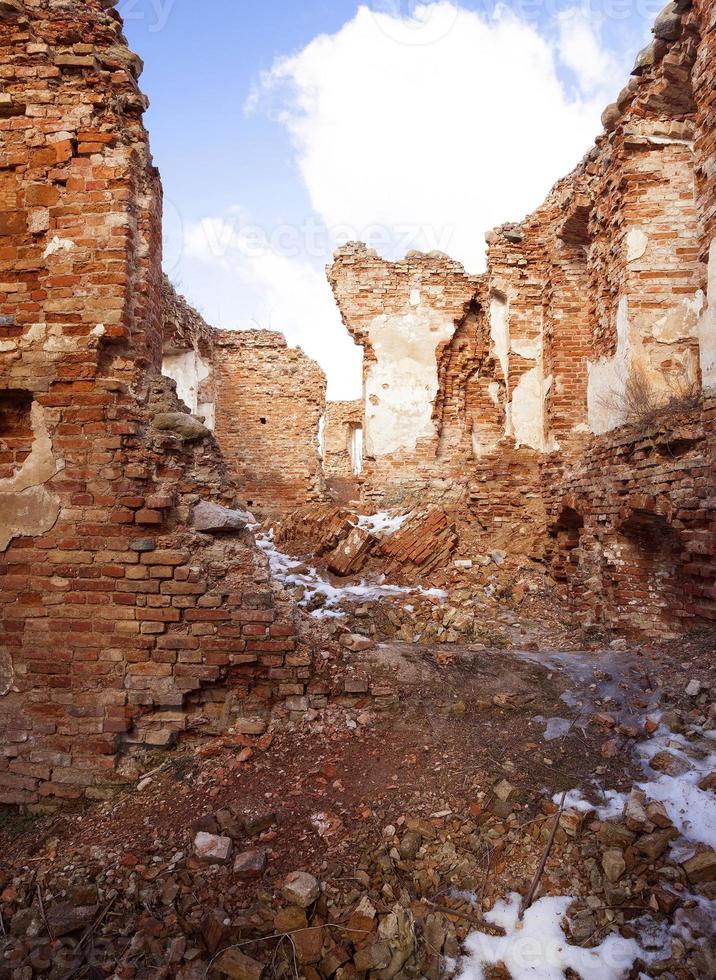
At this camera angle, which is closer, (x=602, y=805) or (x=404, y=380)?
(x=602, y=805)

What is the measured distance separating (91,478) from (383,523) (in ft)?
18.8

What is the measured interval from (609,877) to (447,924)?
2.22ft

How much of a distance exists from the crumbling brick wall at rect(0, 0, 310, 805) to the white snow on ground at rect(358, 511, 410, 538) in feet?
15.4

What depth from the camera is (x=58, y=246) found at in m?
3.55

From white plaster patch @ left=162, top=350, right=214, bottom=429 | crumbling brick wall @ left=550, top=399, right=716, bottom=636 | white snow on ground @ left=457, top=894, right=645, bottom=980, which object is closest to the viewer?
white snow on ground @ left=457, top=894, right=645, bottom=980

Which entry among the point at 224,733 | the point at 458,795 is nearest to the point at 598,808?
the point at 458,795

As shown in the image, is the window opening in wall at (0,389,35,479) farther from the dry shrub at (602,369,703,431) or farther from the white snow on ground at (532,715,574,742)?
Result: the dry shrub at (602,369,703,431)

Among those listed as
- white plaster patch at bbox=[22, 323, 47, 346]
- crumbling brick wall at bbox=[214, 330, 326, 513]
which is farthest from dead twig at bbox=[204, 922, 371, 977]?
crumbling brick wall at bbox=[214, 330, 326, 513]

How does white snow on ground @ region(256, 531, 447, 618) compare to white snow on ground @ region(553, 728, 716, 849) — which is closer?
white snow on ground @ region(553, 728, 716, 849)

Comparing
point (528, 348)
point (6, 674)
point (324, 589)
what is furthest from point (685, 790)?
point (528, 348)

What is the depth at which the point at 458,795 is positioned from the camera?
2.76 m

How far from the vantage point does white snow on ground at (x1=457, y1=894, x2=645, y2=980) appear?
1.94 metres

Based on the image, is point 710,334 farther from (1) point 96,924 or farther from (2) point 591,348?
(1) point 96,924

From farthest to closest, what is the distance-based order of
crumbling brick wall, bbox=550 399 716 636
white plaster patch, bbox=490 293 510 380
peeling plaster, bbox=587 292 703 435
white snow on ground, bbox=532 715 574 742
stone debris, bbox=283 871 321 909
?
1. white plaster patch, bbox=490 293 510 380
2. peeling plaster, bbox=587 292 703 435
3. crumbling brick wall, bbox=550 399 716 636
4. white snow on ground, bbox=532 715 574 742
5. stone debris, bbox=283 871 321 909
